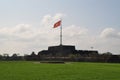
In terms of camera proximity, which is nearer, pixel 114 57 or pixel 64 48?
pixel 114 57

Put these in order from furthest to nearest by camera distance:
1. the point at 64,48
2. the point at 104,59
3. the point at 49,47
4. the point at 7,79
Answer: the point at 49,47 → the point at 64,48 → the point at 104,59 → the point at 7,79

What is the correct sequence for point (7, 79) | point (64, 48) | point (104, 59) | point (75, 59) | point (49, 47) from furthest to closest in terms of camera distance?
point (49, 47)
point (64, 48)
point (75, 59)
point (104, 59)
point (7, 79)

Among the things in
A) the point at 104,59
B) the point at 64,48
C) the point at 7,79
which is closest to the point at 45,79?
the point at 7,79

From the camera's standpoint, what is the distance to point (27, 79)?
15.7 meters

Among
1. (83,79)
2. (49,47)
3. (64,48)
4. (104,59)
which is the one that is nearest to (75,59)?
(104,59)

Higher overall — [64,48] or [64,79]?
[64,48]

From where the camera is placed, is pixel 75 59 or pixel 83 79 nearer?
pixel 83 79

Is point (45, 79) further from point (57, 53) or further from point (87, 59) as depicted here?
point (57, 53)

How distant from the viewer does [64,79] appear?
1576cm

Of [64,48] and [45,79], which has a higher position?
[64,48]

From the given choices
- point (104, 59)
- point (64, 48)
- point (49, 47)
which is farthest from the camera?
point (49, 47)

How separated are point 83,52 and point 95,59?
33.2m

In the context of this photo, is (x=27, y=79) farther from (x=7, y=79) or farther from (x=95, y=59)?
(x=95, y=59)

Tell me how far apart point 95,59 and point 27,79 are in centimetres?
6109
